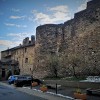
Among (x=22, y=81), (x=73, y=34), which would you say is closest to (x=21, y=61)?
(x=22, y=81)

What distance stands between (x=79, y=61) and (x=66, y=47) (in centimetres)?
434

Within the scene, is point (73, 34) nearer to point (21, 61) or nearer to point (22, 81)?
point (22, 81)

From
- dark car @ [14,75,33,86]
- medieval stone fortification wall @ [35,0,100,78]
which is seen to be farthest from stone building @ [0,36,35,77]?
dark car @ [14,75,33,86]

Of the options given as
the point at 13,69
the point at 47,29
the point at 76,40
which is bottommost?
the point at 13,69

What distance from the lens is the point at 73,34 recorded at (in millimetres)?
32031

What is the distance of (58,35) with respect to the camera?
35406 millimetres

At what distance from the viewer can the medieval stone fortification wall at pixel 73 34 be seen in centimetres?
2828

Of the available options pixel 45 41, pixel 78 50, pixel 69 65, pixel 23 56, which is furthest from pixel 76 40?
pixel 23 56

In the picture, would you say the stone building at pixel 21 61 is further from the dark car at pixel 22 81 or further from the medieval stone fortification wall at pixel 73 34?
the dark car at pixel 22 81

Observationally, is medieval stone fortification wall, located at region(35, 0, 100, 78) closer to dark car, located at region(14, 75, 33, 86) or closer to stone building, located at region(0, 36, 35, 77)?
dark car, located at region(14, 75, 33, 86)

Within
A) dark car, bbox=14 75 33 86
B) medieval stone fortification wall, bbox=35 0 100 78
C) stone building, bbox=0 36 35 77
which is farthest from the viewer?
stone building, bbox=0 36 35 77

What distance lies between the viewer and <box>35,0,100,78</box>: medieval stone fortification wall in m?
28.3

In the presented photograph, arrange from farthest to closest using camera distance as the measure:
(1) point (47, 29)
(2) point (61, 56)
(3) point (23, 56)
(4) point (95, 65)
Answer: (3) point (23, 56) < (1) point (47, 29) < (2) point (61, 56) < (4) point (95, 65)

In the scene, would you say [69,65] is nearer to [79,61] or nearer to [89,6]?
[79,61]
